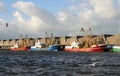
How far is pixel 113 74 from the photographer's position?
171 ft

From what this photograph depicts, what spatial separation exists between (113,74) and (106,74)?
990mm

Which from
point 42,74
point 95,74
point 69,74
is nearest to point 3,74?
point 42,74

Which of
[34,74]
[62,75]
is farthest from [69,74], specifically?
[34,74]

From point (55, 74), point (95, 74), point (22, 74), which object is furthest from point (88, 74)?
point (22, 74)

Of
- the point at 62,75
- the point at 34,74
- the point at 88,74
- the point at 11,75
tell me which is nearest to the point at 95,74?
the point at 88,74

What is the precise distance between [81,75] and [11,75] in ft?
31.8

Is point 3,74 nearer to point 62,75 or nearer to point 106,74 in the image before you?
point 62,75

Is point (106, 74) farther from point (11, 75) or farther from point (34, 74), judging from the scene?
point (11, 75)

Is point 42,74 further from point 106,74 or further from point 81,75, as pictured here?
point 106,74

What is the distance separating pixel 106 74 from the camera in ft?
171

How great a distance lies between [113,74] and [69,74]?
245 inches

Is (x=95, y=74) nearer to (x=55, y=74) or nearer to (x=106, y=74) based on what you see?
(x=106, y=74)

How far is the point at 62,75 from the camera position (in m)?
51.0

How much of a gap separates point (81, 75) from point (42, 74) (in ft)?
18.2
